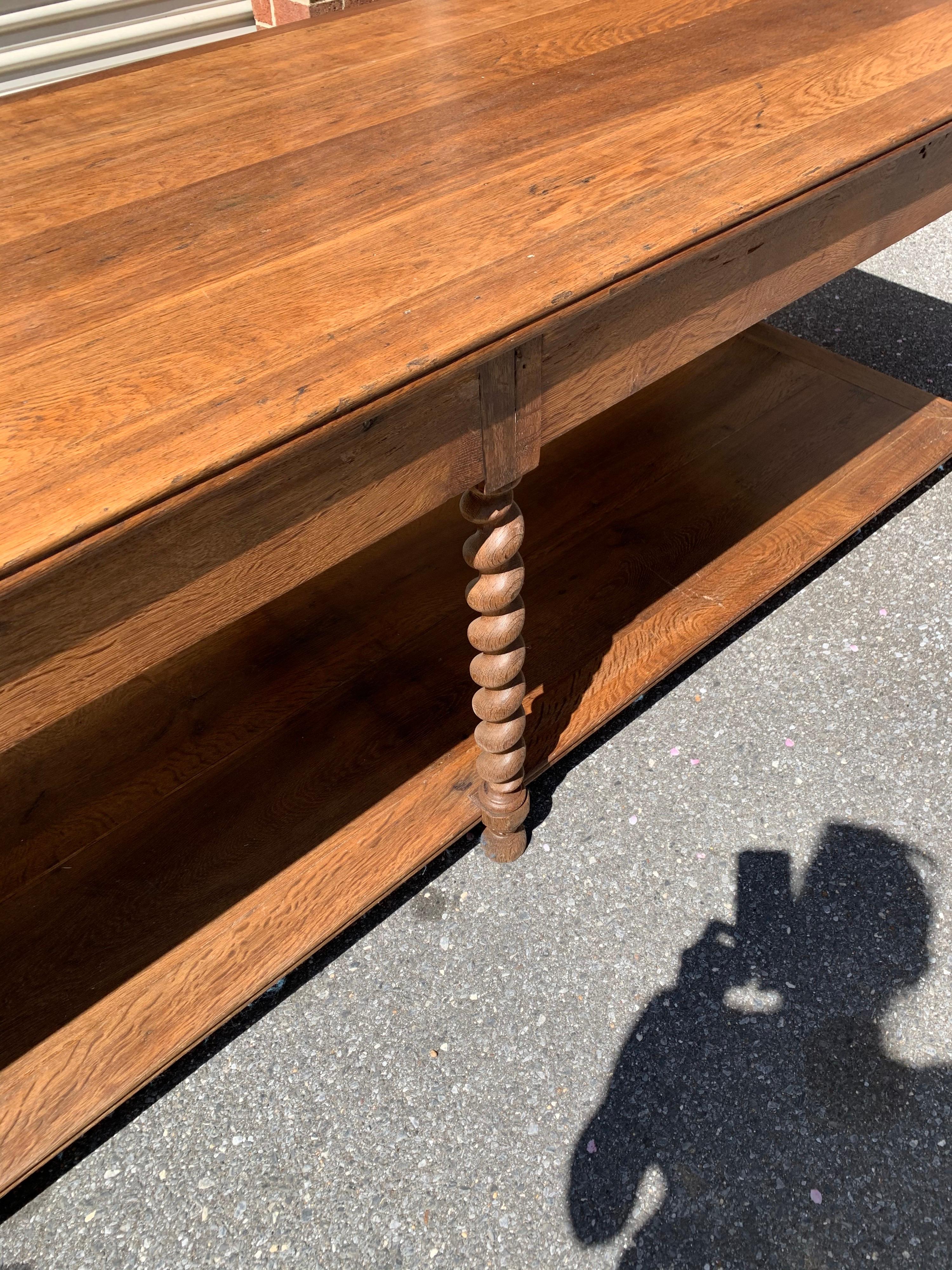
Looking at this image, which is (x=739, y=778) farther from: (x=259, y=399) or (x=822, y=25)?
(x=822, y=25)

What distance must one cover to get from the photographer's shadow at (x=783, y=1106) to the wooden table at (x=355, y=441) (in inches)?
16.0

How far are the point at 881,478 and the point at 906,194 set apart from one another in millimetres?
691

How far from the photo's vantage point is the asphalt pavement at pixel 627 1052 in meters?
1.25

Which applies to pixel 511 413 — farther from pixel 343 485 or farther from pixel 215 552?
pixel 215 552

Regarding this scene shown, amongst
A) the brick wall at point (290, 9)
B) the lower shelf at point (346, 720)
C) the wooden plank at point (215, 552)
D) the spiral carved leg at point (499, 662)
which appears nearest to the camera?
the wooden plank at point (215, 552)

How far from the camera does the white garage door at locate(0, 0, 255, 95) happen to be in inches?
100

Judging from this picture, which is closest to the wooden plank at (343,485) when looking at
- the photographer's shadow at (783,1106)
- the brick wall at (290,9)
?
the photographer's shadow at (783,1106)

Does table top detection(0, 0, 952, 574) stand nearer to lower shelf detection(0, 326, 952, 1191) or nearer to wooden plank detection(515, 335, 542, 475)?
wooden plank detection(515, 335, 542, 475)

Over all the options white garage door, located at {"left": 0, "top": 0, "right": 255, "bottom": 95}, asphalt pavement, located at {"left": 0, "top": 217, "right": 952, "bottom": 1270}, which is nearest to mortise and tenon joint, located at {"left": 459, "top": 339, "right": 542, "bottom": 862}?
asphalt pavement, located at {"left": 0, "top": 217, "right": 952, "bottom": 1270}

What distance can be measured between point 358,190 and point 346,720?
816 mm

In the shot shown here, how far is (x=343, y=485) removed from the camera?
979 mm

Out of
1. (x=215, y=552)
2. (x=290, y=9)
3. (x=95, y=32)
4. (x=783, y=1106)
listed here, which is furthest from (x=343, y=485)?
(x=95, y=32)

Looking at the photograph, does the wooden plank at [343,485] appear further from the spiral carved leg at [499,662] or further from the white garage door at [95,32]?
the white garage door at [95,32]

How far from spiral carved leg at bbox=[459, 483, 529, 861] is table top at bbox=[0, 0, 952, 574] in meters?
0.27
